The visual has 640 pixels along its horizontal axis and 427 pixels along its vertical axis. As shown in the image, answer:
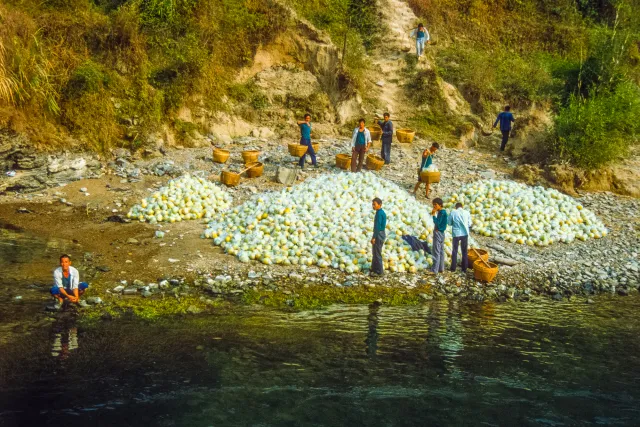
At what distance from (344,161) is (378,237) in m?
5.68

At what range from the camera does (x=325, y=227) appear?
12.1 metres

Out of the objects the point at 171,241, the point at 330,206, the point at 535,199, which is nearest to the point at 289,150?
the point at 330,206

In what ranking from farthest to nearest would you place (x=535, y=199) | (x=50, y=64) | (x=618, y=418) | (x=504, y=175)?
1. (x=504, y=175)
2. (x=50, y=64)
3. (x=535, y=199)
4. (x=618, y=418)

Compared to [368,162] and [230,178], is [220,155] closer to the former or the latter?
[230,178]

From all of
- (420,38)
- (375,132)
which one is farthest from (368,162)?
(420,38)

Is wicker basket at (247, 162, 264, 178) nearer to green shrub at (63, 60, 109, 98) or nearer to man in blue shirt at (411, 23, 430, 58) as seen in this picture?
green shrub at (63, 60, 109, 98)

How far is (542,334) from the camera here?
31.4ft

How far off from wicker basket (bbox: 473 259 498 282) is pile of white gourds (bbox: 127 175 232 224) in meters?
5.69

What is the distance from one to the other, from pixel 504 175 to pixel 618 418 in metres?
10.8

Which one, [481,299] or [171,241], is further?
[171,241]

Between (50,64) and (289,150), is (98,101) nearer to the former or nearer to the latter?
(50,64)

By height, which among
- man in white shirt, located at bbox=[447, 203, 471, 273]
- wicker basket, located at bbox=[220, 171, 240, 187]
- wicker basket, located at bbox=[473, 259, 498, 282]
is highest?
wicker basket, located at bbox=[220, 171, 240, 187]

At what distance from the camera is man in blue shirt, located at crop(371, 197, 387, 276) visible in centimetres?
1087

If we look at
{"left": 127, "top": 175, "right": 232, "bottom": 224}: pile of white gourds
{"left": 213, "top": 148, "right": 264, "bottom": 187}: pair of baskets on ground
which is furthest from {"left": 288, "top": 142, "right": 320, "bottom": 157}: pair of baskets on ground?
{"left": 127, "top": 175, "right": 232, "bottom": 224}: pile of white gourds
